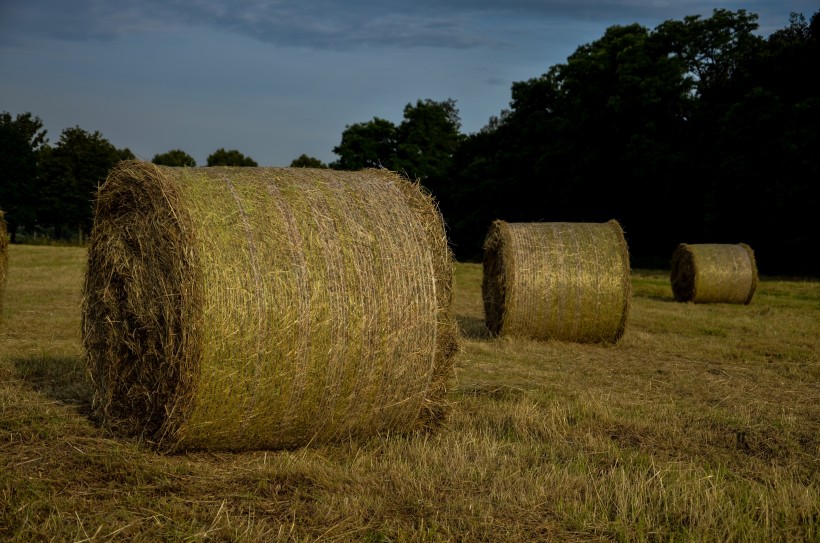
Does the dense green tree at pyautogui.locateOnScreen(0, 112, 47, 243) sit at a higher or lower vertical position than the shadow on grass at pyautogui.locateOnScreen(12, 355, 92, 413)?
higher

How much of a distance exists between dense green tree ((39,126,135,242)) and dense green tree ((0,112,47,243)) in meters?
0.92

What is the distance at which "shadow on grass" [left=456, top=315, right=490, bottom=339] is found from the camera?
42.3ft

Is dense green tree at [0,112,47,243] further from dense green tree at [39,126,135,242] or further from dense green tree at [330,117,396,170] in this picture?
dense green tree at [330,117,396,170]

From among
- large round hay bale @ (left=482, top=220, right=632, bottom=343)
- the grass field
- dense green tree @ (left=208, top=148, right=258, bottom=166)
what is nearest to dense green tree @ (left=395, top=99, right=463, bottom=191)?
dense green tree @ (left=208, top=148, right=258, bottom=166)

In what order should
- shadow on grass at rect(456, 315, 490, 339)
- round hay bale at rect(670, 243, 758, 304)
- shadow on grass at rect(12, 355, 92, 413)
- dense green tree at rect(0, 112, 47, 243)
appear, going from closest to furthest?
shadow on grass at rect(12, 355, 92, 413) → shadow on grass at rect(456, 315, 490, 339) → round hay bale at rect(670, 243, 758, 304) → dense green tree at rect(0, 112, 47, 243)

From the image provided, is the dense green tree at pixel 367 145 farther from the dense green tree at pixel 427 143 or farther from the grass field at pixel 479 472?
the grass field at pixel 479 472

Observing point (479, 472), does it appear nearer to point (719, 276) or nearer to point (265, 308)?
point (265, 308)

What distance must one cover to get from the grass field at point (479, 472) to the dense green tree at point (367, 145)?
6024 cm

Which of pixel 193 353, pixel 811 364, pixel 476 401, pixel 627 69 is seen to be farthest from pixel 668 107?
pixel 193 353

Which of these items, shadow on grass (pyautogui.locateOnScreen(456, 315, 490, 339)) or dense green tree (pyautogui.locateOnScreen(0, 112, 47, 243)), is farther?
dense green tree (pyautogui.locateOnScreen(0, 112, 47, 243))

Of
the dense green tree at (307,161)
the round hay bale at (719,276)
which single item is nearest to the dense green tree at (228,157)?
the dense green tree at (307,161)

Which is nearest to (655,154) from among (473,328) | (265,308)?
(473,328)

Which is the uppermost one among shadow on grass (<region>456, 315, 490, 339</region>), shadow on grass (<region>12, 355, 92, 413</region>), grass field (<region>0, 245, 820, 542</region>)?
shadow on grass (<region>12, 355, 92, 413</region>)

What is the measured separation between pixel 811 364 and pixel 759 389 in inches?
83.5
